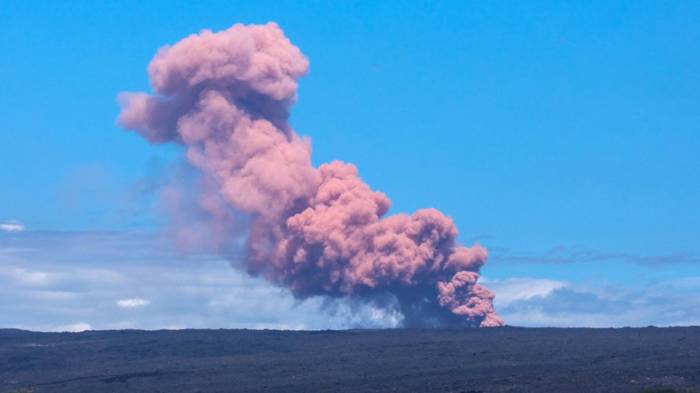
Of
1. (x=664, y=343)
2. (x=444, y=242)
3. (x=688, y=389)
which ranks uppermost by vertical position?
(x=444, y=242)

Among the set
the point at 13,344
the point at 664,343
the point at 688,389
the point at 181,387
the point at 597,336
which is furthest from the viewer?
the point at 13,344

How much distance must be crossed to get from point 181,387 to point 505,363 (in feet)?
77.9

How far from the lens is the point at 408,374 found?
9000 cm

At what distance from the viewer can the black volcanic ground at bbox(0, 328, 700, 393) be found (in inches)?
3187

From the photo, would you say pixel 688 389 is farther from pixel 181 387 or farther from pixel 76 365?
pixel 76 365

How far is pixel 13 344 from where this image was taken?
412ft

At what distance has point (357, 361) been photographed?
10062 centimetres

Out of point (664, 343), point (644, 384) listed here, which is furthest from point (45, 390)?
point (664, 343)

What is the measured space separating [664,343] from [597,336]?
11.3 meters

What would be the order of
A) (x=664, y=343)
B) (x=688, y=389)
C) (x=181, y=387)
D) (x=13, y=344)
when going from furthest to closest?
(x=13, y=344) → (x=664, y=343) → (x=181, y=387) → (x=688, y=389)

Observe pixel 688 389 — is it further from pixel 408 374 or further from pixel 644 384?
pixel 408 374

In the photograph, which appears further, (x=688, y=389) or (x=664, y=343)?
(x=664, y=343)

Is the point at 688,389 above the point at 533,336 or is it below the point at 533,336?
below

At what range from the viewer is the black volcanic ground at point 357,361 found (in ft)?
266
